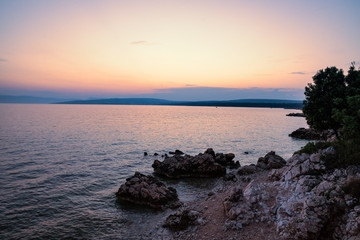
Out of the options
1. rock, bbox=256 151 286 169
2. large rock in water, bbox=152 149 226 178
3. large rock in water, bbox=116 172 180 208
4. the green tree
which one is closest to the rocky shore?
large rock in water, bbox=116 172 180 208

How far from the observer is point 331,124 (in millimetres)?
26812

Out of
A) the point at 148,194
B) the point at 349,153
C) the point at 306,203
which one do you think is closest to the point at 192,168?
the point at 148,194

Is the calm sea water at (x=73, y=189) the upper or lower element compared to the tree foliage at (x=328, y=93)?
lower

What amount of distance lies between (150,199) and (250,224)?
37.2 ft

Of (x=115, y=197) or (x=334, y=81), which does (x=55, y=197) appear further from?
(x=334, y=81)

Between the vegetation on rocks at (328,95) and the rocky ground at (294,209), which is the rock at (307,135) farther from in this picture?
the rocky ground at (294,209)

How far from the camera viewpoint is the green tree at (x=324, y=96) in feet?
85.8

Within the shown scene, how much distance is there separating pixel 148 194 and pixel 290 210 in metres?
14.4

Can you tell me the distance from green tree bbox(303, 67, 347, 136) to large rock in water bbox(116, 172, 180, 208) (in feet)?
66.7

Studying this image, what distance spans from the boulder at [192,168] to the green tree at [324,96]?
1494 cm

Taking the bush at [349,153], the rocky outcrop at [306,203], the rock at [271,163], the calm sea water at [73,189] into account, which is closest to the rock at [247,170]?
the rock at [271,163]

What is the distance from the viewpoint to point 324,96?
87.3 ft

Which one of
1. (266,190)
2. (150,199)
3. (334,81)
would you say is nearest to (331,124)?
(334,81)

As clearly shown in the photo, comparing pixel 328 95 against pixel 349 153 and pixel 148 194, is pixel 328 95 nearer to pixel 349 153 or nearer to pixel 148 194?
pixel 349 153
